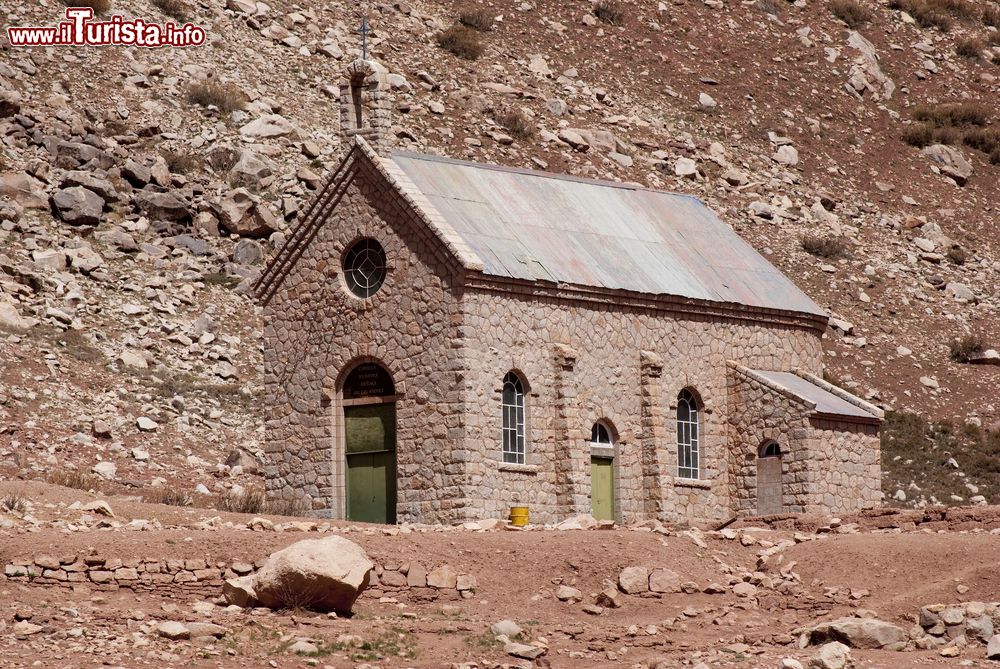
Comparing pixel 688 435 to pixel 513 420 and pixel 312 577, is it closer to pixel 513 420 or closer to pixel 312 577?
pixel 513 420

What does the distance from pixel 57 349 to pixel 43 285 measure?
9.61ft

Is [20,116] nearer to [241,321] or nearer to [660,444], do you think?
[241,321]

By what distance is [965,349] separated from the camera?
56.7 metres

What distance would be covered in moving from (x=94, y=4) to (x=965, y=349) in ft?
94.5

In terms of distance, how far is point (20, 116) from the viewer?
52.1 meters

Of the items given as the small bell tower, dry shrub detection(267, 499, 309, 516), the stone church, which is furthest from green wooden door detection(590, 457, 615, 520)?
the small bell tower

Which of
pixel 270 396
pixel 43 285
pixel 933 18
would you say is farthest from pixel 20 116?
pixel 933 18

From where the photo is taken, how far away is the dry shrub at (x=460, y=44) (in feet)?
208

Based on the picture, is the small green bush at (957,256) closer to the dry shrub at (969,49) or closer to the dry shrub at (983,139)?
the dry shrub at (983,139)

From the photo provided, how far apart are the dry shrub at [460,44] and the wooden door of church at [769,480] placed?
29.3 meters

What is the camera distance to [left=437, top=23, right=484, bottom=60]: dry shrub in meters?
63.5

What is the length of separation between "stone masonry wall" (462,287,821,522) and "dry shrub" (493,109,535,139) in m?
22.2

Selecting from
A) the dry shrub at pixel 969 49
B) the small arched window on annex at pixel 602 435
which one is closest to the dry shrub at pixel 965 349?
the dry shrub at pixel 969 49

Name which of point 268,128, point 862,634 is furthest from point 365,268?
point 268,128
